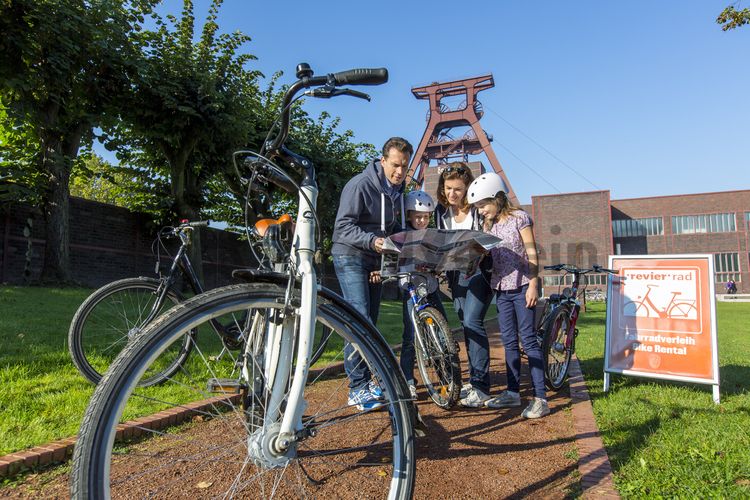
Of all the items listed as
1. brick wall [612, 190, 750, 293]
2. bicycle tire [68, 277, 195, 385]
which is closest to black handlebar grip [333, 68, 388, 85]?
bicycle tire [68, 277, 195, 385]

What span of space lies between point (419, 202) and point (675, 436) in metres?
2.51

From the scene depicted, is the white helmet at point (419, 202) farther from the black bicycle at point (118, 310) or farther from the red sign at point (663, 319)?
the red sign at point (663, 319)

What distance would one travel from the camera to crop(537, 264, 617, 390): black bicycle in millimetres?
4852

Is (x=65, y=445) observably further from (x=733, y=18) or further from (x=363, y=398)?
(x=733, y=18)

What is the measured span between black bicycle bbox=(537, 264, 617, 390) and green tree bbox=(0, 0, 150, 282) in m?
11.4

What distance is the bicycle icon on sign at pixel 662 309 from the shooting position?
15.5 feet

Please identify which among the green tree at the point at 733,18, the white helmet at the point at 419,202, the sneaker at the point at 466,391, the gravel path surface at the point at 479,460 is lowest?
the gravel path surface at the point at 479,460

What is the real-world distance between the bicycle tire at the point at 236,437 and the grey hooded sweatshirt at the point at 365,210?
4.02ft

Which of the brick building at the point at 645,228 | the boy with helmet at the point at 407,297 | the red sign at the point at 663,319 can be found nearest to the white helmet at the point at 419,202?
the boy with helmet at the point at 407,297

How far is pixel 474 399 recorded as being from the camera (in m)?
4.17

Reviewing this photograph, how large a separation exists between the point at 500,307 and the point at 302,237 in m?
2.72

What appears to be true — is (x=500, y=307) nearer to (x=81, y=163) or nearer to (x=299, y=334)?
(x=299, y=334)

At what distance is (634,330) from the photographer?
4.93m

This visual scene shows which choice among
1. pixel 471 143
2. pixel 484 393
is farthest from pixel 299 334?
pixel 471 143
